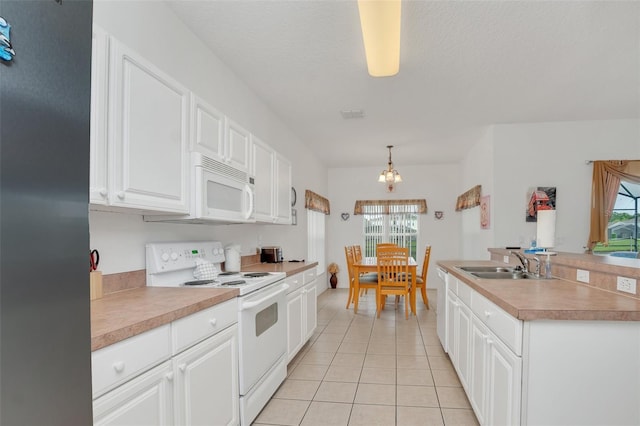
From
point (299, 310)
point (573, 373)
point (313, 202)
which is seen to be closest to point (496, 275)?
point (573, 373)

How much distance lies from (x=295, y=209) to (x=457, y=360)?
10.1ft

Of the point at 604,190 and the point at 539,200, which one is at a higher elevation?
the point at 604,190

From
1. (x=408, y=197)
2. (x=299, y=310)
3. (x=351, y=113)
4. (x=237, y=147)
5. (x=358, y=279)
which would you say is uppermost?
(x=351, y=113)

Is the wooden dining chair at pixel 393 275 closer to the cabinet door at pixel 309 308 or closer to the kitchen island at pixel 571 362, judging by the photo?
the cabinet door at pixel 309 308

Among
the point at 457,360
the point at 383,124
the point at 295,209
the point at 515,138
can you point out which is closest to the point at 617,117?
the point at 515,138

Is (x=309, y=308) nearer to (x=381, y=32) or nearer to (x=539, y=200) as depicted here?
(x=381, y=32)

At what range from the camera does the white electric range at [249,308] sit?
2.03 metres

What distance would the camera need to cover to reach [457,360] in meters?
2.70

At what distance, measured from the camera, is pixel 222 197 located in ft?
7.46

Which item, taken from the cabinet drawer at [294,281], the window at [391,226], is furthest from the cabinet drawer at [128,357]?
the window at [391,226]

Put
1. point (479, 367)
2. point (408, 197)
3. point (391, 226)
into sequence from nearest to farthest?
point (479, 367) < point (408, 197) < point (391, 226)

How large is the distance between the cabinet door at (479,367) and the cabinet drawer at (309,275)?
1.64 meters

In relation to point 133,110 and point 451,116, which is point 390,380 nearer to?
point 133,110

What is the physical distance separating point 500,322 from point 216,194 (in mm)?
1714
